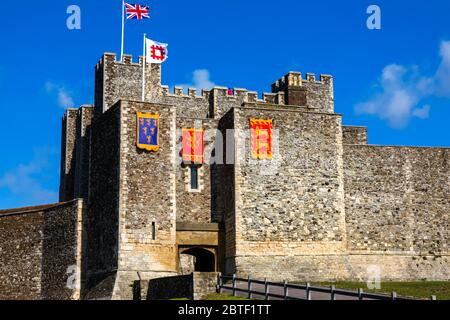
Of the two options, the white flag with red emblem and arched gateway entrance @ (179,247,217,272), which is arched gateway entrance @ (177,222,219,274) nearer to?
arched gateway entrance @ (179,247,217,272)

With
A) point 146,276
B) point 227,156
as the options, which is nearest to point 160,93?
point 227,156

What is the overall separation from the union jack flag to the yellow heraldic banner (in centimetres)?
874

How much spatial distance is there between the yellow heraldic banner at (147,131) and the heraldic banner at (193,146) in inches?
93.6

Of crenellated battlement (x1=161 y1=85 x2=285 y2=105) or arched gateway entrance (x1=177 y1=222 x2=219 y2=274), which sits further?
crenellated battlement (x1=161 y1=85 x2=285 y2=105)

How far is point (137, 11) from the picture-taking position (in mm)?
51688

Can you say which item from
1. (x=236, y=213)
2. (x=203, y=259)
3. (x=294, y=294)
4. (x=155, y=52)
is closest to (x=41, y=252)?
(x=203, y=259)

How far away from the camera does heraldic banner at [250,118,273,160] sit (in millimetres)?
46688

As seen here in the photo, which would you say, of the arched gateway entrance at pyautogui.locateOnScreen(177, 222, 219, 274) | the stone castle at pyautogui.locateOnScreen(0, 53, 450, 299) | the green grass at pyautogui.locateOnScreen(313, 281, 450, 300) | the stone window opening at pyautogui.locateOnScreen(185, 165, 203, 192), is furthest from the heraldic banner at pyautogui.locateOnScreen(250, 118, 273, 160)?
the green grass at pyautogui.locateOnScreen(313, 281, 450, 300)

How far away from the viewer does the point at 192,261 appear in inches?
2000

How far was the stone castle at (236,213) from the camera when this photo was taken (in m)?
44.8

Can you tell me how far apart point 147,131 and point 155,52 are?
353 inches

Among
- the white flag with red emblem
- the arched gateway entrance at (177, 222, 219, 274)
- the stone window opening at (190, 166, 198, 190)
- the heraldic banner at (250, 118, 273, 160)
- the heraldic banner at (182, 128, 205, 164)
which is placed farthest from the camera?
the white flag with red emblem

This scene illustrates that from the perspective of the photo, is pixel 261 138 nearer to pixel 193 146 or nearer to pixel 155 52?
pixel 193 146
